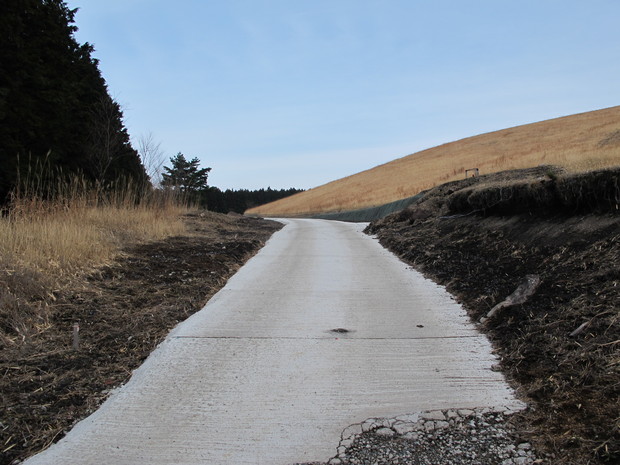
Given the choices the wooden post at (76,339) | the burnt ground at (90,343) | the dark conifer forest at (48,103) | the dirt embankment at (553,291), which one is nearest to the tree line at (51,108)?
the dark conifer forest at (48,103)

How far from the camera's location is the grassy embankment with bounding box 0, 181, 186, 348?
4.61m

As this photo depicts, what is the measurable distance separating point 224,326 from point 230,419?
6.39ft

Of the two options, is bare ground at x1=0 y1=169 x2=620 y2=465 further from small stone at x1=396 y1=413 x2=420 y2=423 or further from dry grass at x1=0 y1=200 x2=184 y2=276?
small stone at x1=396 y1=413 x2=420 y2=423

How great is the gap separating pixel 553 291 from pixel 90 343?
4573 millimetres

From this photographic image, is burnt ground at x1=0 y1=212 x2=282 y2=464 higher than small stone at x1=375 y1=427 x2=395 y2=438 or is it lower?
higher

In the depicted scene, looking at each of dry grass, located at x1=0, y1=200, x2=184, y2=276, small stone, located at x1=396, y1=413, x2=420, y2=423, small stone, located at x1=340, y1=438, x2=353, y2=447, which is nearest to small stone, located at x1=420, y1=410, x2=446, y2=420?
small stone, located at x1=396, y1=413, x2=420, y2=423

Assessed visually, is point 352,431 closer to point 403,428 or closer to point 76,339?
point 403,428

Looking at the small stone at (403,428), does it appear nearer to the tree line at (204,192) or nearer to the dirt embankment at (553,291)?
the dirt embankment at (553,291)

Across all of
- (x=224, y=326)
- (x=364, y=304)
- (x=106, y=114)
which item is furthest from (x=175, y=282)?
(x=106, y=114)

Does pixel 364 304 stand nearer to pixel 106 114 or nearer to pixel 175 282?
pixel 175 282

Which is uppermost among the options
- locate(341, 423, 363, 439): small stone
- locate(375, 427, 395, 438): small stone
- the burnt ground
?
the burnt ground

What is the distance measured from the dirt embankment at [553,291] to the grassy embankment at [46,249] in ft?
14.4

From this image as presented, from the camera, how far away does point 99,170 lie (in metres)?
17.3

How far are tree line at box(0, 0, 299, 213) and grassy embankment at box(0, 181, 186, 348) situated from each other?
0.96 m
